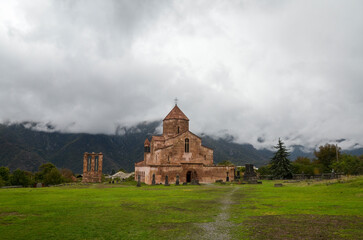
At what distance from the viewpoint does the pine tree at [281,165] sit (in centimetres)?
4568

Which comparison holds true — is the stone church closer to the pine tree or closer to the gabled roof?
the gabled roof

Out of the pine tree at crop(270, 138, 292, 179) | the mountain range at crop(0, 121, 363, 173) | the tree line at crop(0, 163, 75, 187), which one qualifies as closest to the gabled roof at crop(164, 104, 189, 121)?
the pine tree at crop(270, 138, 292, 179)

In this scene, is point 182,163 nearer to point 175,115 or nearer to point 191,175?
point 191,175

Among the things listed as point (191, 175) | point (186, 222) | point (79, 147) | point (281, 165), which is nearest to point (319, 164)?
point (281, 165)

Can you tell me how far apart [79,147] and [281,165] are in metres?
136

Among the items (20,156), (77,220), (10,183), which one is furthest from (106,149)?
(77,220)

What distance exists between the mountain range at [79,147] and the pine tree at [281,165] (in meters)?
81.8

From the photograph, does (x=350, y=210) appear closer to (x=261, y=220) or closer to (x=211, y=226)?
(x=261, y=220)

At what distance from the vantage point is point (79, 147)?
15850 centimetres

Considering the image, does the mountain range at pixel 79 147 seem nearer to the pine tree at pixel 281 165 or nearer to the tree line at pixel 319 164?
the tree line at pixel 319 164

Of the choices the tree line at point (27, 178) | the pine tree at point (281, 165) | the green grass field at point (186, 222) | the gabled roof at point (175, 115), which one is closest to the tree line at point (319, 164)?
the pine tree at point (281, 165)

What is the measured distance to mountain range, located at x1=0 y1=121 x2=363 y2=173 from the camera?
13488 cm

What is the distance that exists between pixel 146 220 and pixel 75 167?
138m

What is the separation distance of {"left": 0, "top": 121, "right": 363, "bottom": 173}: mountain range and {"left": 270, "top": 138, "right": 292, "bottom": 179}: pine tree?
8180 centimetres
